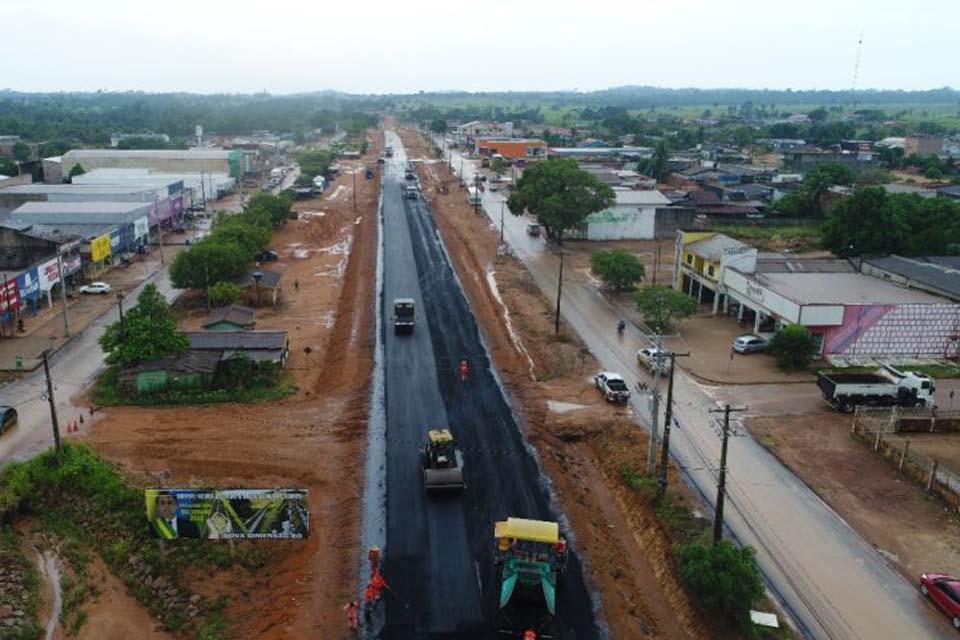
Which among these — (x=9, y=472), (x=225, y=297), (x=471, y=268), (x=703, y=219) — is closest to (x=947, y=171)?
(x=703, y=219)

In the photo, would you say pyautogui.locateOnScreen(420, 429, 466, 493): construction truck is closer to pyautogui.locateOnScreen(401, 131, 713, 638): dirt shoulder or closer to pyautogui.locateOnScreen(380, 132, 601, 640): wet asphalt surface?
pyautogui.locateOnScreen(380, 132, 601, 640): wet asphalt surface

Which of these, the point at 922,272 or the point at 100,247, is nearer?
the point at 922,272

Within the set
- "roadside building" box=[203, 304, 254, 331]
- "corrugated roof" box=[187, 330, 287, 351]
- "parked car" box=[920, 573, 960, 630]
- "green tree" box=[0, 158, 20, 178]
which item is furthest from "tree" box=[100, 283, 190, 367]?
"green tree" box=[0, 158, 20, 178]

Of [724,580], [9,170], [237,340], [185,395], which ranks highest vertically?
[9,170]

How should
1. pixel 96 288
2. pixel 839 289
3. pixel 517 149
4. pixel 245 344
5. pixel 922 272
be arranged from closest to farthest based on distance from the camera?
pixel 245 344
pixel 839 289
pixel 922 272
pixel 96 288
pixel 517 149

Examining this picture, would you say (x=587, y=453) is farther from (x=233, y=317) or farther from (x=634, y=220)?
(x=634, y=220)

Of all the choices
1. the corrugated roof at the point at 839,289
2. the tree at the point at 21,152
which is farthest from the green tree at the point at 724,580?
the tree at the point at 21,152

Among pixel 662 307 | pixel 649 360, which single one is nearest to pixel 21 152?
pixel 662 307
